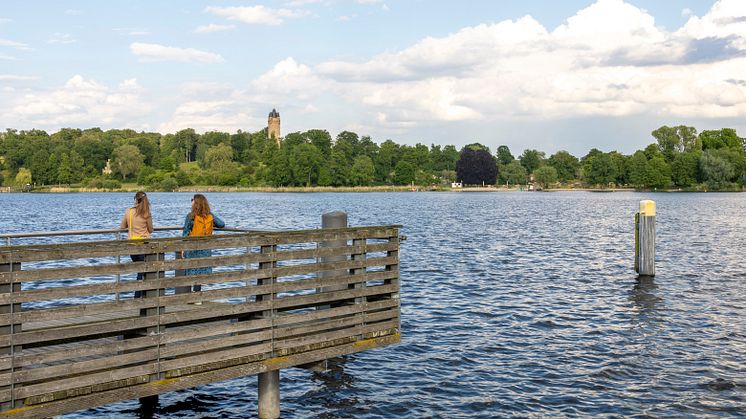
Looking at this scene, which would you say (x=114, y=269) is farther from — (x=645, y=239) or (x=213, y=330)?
(x=645, y=239)

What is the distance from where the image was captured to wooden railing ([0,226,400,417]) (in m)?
8.12

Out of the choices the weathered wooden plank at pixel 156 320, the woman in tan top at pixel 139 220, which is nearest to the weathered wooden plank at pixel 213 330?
the weathered wooden plank at pixel 156 320

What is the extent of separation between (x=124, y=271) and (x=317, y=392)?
20.8 feet

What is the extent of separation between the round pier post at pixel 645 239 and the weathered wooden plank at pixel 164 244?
61.0ft

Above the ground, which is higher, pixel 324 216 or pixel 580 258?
pixel 324 216

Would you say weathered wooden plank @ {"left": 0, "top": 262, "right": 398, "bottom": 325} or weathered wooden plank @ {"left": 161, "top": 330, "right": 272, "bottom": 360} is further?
weathered wooden plank @ {"left": 161, "top": 330, "right": 272, "bottom": 360}

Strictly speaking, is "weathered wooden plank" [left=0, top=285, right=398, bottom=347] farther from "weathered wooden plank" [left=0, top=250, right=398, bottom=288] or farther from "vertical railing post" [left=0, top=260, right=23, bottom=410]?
"weathered wooden plank" [left=0, top=250, right=398, bottom=288]

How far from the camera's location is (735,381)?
48.6ft

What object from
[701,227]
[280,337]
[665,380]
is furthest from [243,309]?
[701,227]

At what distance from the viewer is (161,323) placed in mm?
9273

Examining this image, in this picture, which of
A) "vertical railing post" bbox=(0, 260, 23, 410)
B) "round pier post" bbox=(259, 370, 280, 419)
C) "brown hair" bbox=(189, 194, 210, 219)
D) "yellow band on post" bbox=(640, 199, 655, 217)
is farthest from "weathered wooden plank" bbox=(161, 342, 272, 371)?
"yellow band on post" bbox=(640, 199, 655, 217)

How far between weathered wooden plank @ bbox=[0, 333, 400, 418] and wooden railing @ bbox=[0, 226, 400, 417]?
0.04 feet

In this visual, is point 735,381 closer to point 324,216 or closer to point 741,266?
point 324,216

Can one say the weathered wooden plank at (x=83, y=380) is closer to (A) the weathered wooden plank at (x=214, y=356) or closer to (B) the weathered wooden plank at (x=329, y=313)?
(A) the weathered wooden plank at (x=214, y=356)
